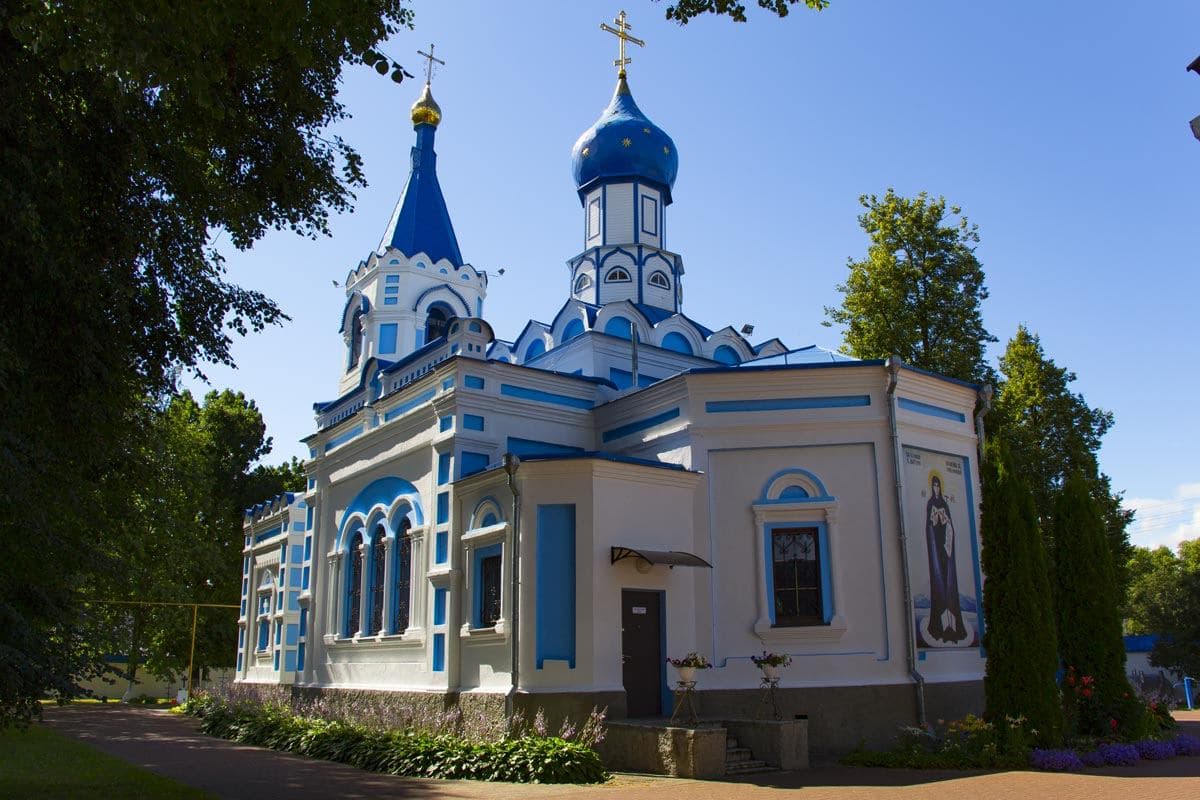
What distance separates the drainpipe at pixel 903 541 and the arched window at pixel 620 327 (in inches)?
256

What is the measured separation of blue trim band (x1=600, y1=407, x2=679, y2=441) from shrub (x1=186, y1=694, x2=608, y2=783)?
512cm

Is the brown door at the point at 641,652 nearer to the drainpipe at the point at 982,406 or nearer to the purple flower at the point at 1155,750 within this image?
the drainpipe at the point at 982,406

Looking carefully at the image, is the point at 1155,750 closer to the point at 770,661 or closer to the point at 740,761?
the point at 770,661

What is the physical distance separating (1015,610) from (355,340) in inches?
609

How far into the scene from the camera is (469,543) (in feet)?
46.6

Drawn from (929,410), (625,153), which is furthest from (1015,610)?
(625,153)

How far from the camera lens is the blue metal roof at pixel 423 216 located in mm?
22266

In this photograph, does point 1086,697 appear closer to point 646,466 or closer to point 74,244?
point 646,466

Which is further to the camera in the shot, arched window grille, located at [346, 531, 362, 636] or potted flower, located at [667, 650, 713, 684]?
arched window grille, located at [346, 531, 362, 636]

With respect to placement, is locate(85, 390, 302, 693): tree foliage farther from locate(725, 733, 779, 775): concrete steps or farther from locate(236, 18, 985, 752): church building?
locate(725, 733, 779, 775): concrete steps

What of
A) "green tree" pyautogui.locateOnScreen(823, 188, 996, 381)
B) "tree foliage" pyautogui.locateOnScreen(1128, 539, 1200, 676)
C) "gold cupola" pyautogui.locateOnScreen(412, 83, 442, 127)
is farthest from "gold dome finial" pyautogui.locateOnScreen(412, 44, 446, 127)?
"tree foliage" pyautogui.locateOnScreen(1128, 539, 1200, 676)

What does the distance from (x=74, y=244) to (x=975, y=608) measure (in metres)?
12.6

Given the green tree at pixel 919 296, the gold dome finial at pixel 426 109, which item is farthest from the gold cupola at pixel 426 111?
the green tree at pixel 919 296

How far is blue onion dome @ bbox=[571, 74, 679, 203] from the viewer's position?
832 inches
